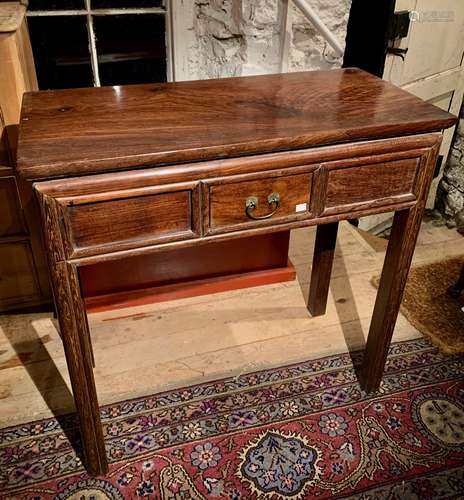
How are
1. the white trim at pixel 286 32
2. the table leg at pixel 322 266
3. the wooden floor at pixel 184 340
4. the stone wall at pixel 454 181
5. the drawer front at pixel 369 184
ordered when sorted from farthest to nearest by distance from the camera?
the stone wall at pixel 454 181
the white trim at pixel 286 32
the table leg at pixel 322 266
the wooden floor at pixel 184 340
the drawer front at pixel 369 184

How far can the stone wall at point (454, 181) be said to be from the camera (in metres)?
3.16

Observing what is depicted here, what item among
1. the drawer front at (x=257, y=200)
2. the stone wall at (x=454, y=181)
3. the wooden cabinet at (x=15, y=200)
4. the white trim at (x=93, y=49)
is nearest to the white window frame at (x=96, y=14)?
the white trim at (x=93, y=49)

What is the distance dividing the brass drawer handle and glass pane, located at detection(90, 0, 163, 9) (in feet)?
4.40

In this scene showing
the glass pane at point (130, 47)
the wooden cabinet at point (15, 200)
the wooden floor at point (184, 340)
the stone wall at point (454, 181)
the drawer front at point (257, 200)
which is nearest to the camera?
the drawer front at point (257, 200)

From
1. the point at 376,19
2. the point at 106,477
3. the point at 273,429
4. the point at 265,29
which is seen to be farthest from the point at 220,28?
the point at 106,477

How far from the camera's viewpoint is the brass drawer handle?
1.26 meters

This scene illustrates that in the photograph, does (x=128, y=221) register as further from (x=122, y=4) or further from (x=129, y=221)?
(x=122, y=4)

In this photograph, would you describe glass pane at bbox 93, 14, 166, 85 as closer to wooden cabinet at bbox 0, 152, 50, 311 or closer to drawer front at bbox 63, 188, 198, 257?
wooden cabinet at bbox 0, 152, 50, 311

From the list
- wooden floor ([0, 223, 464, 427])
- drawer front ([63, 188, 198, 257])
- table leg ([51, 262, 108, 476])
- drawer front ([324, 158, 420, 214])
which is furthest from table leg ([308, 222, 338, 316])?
table leg ([51, 262, 108, 476])

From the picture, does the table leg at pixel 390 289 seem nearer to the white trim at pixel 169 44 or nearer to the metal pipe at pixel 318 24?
the metal pipe at pixel 318 24

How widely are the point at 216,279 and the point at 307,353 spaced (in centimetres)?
53

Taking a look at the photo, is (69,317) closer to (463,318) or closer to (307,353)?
(307,353)

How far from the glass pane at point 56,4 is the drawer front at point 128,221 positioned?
1.33m

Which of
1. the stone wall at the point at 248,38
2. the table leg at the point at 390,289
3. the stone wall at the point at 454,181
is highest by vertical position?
the stone wall at the point at 248,38
